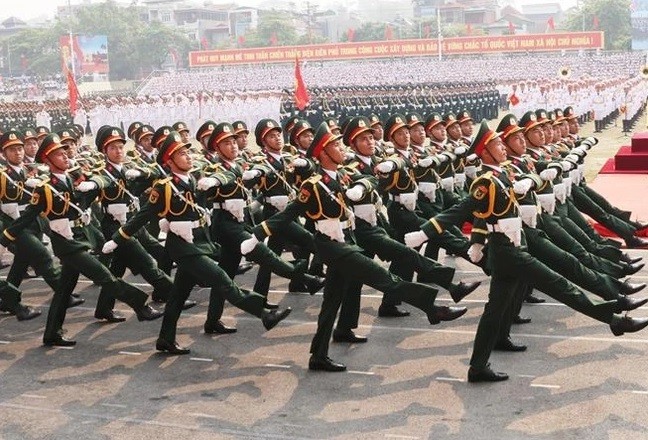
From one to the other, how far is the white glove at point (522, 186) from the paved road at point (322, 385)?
1286mm

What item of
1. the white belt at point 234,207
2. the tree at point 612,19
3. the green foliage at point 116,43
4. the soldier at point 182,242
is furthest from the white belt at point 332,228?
the green foliage at point 116,43

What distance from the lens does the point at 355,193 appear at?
7117mm

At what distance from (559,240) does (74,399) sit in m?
4.00

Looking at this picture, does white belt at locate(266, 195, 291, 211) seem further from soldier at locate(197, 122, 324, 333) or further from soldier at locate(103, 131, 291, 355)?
soldier at locate(103, 131, 291, 355)

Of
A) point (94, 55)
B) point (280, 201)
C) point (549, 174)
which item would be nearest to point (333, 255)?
point (549, 174)

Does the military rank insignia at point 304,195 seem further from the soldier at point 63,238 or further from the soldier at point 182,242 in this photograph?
the soldier at point 63,238

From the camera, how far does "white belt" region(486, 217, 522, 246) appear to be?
6898 mm

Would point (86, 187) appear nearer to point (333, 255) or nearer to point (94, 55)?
point (333, 255)

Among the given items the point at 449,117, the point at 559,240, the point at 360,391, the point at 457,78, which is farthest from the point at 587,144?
the point at 457,78

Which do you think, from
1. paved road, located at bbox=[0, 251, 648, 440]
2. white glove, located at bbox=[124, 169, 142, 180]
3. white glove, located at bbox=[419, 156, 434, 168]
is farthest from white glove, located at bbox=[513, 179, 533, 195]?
white glove, located at bbox=[124, 169, 142, 180]

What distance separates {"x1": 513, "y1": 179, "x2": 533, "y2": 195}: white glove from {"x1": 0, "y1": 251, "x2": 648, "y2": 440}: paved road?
129cm

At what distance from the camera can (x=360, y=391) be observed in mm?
7023

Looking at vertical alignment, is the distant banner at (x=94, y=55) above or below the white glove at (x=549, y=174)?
above

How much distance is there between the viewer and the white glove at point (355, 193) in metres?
7.09
